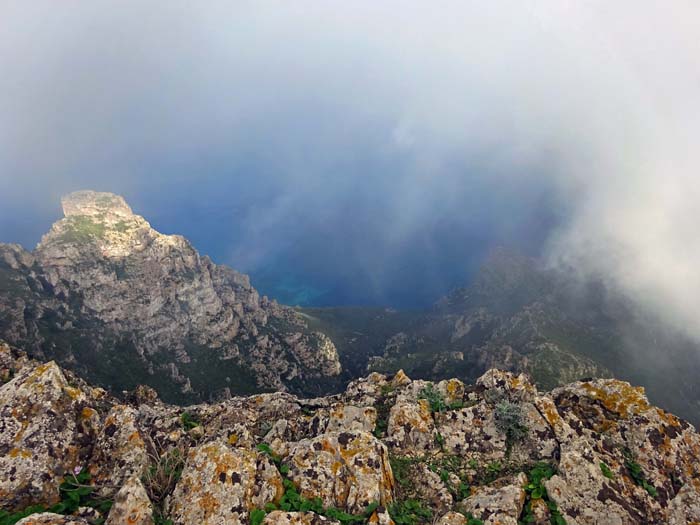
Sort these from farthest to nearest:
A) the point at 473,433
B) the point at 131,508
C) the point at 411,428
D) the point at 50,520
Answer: the point at 411,428
the point at 473,433
the point at 131,508
the point at 50,520

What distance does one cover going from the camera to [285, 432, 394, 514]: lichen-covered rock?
54.7 ft

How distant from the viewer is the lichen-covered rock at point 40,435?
14.6 metres

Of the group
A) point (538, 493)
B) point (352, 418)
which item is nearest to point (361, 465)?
point (352, 418)

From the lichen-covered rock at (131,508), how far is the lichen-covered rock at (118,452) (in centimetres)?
216

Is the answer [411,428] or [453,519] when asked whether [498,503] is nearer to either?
[453,519]

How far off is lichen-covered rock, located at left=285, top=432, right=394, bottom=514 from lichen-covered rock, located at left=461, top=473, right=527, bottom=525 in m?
3.88

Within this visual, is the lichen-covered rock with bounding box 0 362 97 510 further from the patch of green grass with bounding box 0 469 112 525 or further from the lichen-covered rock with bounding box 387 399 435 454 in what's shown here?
the lichen-covered rock with bounding box 387 399 435 454

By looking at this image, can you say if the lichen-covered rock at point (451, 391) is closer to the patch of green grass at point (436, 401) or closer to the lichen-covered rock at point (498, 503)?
the patch of green grass at point (436, 401)

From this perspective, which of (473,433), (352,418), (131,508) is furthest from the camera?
(352,418)

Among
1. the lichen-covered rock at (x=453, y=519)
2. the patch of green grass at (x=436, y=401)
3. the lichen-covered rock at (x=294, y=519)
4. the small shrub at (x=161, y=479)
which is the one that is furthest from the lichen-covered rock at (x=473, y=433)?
the small shrub at (x=161, y=479)

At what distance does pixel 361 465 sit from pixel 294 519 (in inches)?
168

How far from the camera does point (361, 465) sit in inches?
703

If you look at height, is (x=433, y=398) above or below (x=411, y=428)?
above

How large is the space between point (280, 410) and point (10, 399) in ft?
59.2
